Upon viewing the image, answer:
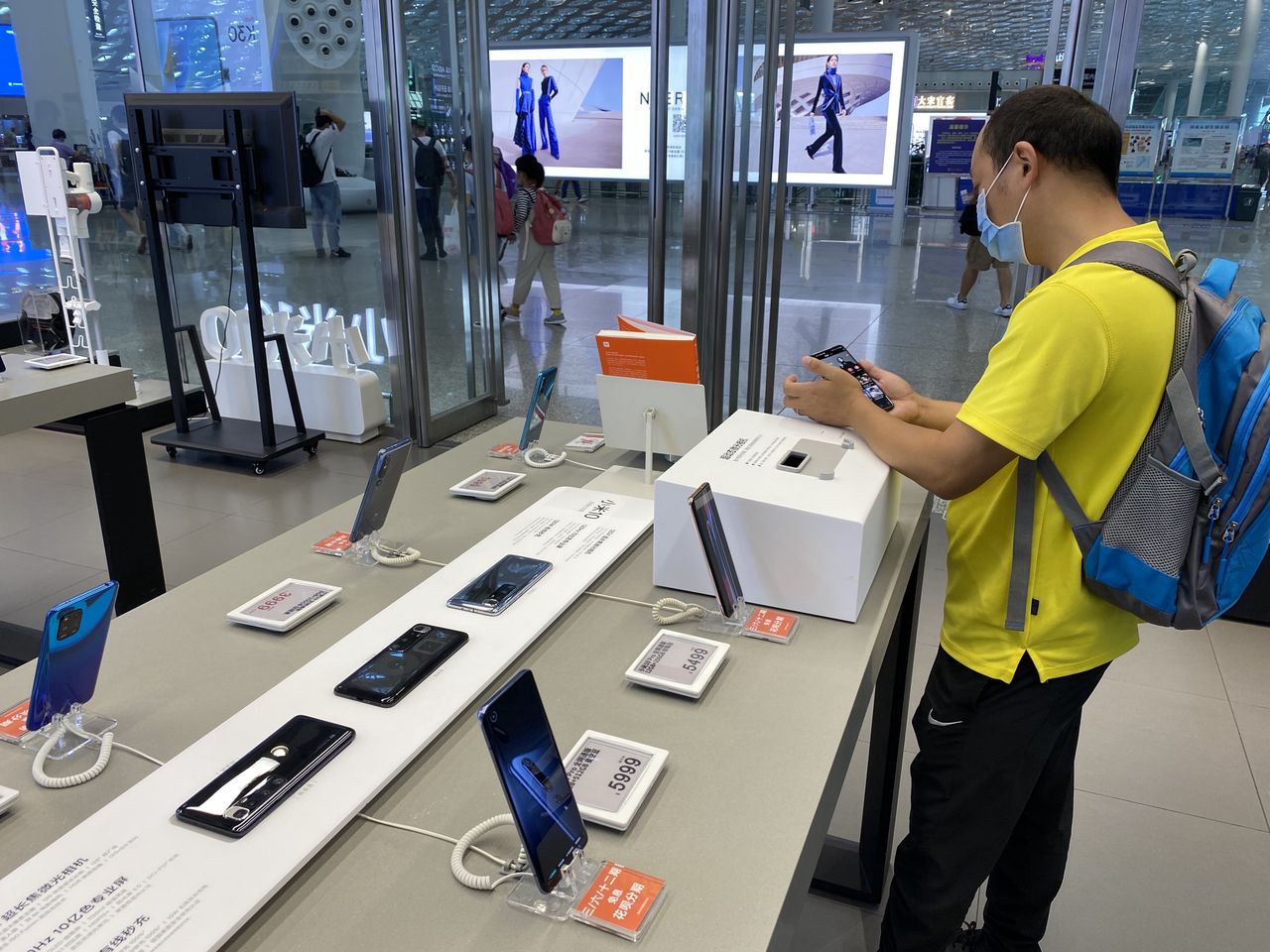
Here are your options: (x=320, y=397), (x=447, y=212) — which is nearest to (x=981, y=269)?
(x=447, y=212)

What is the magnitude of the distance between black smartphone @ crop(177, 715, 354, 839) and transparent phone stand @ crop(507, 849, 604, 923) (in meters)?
0.32

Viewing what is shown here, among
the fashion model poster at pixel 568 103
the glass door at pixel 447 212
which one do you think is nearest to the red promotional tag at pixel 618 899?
the glass door at pixel 447 212

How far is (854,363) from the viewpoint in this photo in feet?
6.18

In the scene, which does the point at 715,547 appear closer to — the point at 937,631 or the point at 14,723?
the point at 14,723

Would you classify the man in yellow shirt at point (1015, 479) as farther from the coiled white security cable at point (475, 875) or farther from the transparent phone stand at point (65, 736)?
the transparent phone stand at point (65, 736)

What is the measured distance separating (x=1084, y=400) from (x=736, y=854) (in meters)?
0.77

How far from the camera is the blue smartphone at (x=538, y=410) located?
2.30 metres

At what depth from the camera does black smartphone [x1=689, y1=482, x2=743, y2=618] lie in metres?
1.42

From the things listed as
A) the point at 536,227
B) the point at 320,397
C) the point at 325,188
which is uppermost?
the point at 325,188

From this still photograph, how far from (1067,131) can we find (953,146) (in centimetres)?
661

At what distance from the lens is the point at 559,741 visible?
49.2 inches

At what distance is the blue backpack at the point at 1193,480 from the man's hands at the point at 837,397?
1.36ft

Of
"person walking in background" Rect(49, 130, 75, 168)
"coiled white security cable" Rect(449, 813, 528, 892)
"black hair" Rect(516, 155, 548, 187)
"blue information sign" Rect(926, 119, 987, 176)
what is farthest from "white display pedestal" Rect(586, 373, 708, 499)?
"person walking in background" Rect(49, 130, 75, 168)

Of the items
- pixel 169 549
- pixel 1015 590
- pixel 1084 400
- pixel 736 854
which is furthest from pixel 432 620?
pixel 169 549
